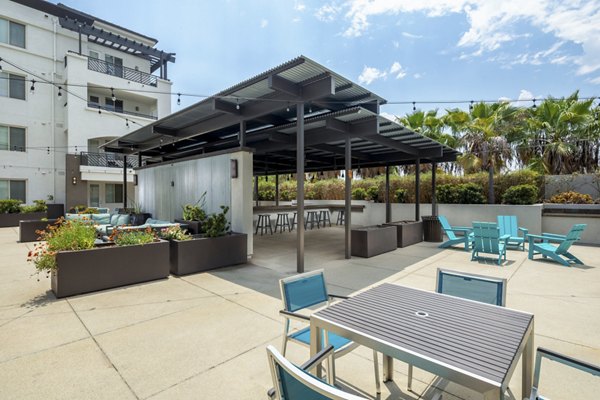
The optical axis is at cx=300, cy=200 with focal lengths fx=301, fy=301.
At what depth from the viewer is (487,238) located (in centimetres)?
695

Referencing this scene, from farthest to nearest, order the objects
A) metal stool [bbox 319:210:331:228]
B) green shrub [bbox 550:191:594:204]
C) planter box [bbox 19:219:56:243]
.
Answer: metal stool [bbox 319:210:331:228], green shrub [bbox 550:191:594:204], planter box [bbox 19:219:56:243]

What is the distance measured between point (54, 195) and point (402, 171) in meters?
19.8

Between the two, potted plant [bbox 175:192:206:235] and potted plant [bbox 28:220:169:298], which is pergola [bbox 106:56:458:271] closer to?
potted plant [bbox 175:192:206:235]

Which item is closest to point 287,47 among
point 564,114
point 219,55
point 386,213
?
point 219,55

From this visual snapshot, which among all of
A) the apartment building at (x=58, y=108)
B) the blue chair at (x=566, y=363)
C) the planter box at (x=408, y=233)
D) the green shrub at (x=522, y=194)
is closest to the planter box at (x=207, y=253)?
the planter box at (x=408, y=233)

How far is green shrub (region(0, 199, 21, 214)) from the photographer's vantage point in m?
13.5

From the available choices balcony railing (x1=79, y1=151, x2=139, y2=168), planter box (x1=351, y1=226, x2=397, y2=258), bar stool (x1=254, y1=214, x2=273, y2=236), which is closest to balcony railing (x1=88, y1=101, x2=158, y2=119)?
balcony railing (x1=79, y1=151, x2=139, y2=168)

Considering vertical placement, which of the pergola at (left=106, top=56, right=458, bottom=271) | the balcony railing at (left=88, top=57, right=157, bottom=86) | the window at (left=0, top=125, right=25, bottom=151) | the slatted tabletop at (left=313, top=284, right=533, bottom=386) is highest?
the balcony railing at (left=88, top=57, right=157, bottom=86)

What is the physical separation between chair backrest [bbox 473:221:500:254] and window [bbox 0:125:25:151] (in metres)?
20.8

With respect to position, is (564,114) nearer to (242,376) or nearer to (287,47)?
(287,47)

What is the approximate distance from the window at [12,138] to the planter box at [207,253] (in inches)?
631

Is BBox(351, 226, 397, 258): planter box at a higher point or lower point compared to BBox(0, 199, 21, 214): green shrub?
lower

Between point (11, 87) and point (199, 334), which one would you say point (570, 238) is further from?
point (11, 87)

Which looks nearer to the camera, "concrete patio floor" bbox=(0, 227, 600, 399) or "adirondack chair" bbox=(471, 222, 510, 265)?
"concrete patio floor" bbox=(0, 227, 600, 399)
